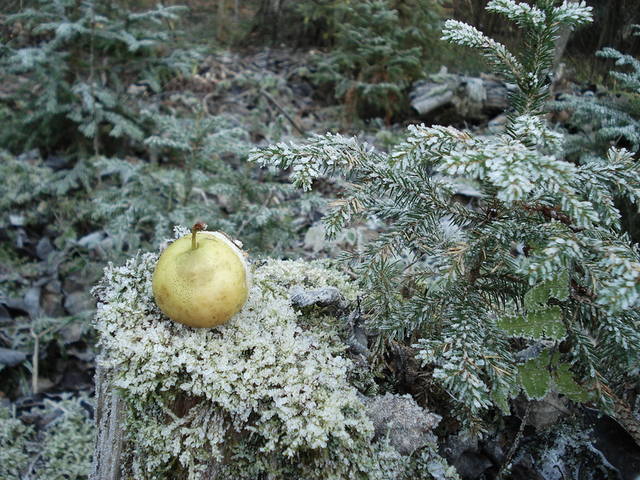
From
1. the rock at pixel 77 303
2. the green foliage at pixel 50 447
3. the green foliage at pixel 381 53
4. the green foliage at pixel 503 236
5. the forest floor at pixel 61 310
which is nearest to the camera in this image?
the green foliage at pixel 503 236

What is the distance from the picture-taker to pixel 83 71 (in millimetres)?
5055

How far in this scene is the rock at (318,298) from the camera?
1815 millimetres

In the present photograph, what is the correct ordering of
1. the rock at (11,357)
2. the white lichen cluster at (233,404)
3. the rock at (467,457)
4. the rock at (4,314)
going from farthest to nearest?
the rock at (4,314), the rock at (11,357), the rock at (467,457), the white lichen cluster at (233,404)

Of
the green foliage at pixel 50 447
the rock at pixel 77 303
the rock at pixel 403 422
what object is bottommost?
the rock at pixel 77 303

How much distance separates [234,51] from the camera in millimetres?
8367

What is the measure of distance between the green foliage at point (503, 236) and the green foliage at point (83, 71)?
12.5ft

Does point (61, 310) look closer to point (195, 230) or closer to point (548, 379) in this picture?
point (195, 230)

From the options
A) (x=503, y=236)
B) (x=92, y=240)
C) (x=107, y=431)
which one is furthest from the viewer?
(x=92, y=240)

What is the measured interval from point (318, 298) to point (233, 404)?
0.52m

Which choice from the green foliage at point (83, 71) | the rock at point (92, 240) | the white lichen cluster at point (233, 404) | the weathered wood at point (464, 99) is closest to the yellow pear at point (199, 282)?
the white lichen cluster at point (233, 404)

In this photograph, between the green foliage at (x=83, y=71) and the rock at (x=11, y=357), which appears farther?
the green foliage at (x=83, y=71)

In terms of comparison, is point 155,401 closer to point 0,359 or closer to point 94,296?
point 94,296

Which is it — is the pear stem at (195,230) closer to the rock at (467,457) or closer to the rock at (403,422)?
the rock at (403,422)

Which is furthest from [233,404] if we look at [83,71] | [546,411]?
[83,71]
